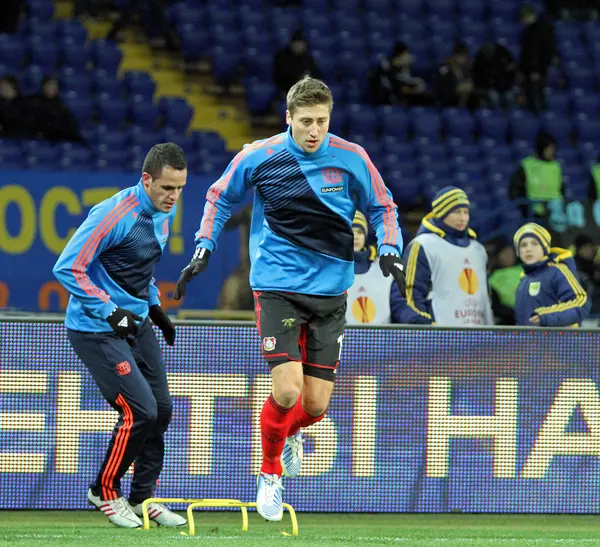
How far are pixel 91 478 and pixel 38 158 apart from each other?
682 centimetres

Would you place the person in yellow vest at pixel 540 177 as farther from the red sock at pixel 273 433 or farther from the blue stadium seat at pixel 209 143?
the red sock at pixel 273 433

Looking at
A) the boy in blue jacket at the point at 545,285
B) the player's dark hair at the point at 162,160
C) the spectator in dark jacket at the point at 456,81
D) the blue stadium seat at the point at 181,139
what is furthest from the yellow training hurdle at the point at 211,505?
the spectator in dark jacket at the point at 456,81

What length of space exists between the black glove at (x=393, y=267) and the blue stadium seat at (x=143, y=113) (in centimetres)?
931

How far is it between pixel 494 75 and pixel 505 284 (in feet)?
20.3

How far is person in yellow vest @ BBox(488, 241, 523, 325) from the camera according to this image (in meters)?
10.4

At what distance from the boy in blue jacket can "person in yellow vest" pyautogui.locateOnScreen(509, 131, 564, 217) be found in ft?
15.9

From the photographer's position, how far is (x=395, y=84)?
16.0 m

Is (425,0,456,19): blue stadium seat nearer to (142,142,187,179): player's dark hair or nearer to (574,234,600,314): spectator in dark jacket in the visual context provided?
(574,234,600,314): spectator in dark jacket

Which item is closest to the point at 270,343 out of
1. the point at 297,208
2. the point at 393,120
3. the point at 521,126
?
the point at 297,208

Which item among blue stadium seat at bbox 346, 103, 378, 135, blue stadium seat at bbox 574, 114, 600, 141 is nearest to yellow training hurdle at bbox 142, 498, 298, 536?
blue stadium seat at bbox 346, 103, 378, 135

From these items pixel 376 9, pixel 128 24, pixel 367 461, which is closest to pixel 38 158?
pixel 128 24

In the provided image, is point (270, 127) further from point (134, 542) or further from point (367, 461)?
point (134, 542)

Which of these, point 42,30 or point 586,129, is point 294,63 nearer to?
point 42,30

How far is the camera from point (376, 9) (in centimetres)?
1753
